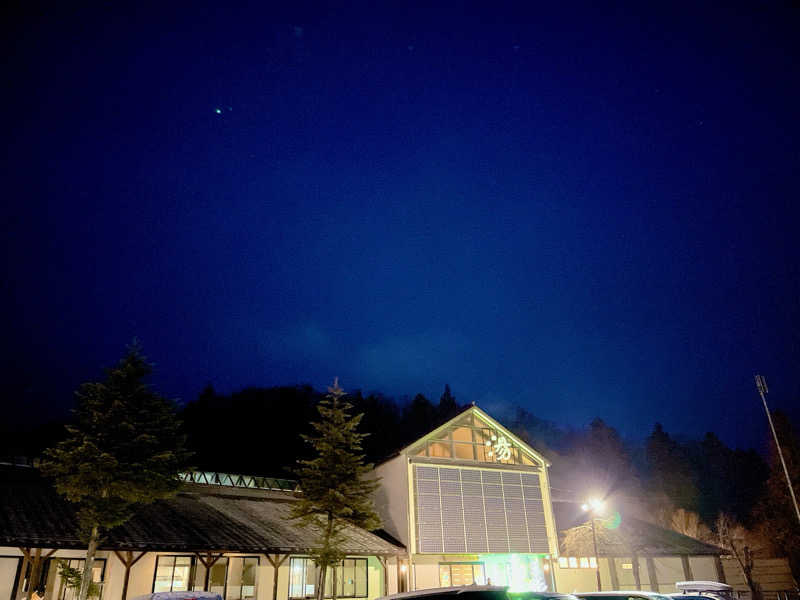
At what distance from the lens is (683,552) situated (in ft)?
108

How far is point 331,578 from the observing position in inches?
997

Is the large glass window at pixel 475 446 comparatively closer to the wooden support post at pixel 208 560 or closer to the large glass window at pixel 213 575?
the large glass window at pixel 213 575

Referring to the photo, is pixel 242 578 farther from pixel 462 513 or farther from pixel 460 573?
pixel 462 513

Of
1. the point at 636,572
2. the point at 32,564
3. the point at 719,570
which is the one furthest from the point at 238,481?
the point at 719,570

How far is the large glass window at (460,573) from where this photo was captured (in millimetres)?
28297

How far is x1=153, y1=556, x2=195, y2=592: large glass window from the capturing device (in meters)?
21.4

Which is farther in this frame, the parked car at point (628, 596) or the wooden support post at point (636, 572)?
the wooden support post at point (636, 572)

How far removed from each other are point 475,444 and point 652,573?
46.1 feet

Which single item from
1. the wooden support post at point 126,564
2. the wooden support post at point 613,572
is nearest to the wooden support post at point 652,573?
the wooden support post at point 613,572

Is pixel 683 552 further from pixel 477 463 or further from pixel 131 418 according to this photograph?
pixel 131 418

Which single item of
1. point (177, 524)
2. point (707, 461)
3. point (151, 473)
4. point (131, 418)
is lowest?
point (177, 524)

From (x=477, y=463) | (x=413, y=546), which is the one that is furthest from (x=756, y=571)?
(x=413, y=546)

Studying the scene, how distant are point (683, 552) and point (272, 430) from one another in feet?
138

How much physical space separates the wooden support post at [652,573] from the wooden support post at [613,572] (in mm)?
2164
